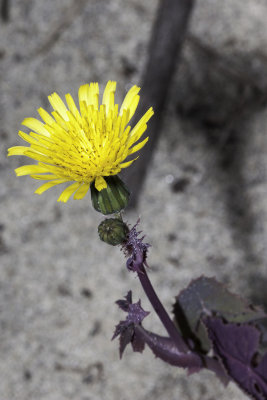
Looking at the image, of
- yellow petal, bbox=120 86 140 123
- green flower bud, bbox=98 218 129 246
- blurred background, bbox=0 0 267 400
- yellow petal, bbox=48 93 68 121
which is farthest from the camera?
blurred background, bbox=0 0 267 400

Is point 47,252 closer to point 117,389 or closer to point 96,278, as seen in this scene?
point 96,278

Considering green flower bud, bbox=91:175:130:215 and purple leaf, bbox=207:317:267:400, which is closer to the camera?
green flower bud, bbox=91:175:130:215

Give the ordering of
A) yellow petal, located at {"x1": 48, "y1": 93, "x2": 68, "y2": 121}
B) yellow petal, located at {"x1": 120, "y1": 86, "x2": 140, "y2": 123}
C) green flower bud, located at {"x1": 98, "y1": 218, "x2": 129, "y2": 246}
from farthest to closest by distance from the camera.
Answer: yellow petal, located at {"x1": 48, "y1": 93, "x2": 68, "y2": 121}
yellow petal, located at {"x1": 120, "y1": 86, "x2": 140, "y2": 123}
green flower bud, located at {"x1": 98, "y1": 218, "x2": 129, "y2": 246}

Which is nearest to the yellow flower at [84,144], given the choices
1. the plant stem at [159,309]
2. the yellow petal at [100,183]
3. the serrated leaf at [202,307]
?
the yellow petal at [100,183]

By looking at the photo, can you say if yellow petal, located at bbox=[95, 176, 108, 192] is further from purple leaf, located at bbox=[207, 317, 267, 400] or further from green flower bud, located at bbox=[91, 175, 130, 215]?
purple leaf, located at bbox=[207, 317, 267, 400]

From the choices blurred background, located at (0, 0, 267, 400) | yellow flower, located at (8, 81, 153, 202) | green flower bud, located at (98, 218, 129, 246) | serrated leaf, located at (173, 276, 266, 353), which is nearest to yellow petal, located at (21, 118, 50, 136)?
yellow flower, located at (8, 81, 153, 202)

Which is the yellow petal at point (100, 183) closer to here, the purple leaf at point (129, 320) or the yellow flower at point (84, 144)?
the yellow flower at point (84, 144)
